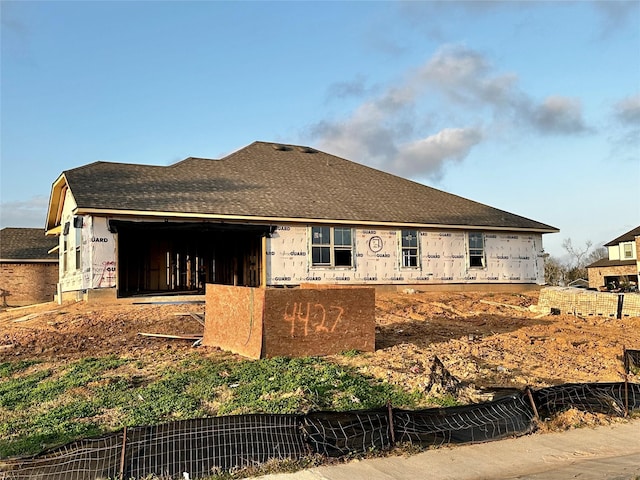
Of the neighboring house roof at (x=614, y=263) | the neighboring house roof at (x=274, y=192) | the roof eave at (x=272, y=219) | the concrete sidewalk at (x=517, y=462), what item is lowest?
the concrete sidewalk at (x=517, y=462)

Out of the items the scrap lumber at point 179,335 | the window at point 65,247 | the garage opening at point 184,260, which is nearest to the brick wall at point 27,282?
the window at point 65,247

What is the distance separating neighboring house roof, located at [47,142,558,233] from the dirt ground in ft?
13.2

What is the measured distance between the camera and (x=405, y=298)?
20469mm

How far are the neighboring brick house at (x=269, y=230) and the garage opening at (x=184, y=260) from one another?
0.15 feet

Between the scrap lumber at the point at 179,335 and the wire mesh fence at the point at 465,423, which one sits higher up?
the scrap lumber at the point at 179,335

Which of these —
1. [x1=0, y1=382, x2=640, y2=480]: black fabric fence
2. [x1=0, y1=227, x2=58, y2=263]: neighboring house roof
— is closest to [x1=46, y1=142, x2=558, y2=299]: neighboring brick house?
[x1=0, y1=227, x2=58, y2=263]: neighboring house roof

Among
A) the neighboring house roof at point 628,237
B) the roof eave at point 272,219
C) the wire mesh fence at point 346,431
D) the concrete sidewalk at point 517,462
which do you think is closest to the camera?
the concrete sidewalk at point 517,462

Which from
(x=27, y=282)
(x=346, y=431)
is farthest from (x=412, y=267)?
(x=27, y=282)

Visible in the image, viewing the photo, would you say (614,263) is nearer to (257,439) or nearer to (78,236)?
(78,236)

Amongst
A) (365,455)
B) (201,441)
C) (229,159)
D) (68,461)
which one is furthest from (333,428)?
(229,159)

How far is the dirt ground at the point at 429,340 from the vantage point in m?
9.61

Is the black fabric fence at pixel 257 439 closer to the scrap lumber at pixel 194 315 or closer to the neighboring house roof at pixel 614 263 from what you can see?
the scrap lumber at pixel 194 315

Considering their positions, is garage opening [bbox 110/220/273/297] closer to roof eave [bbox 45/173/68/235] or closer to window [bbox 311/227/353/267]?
window [bbox 311/227/353/267]

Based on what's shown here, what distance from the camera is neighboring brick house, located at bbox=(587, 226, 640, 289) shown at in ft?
167
